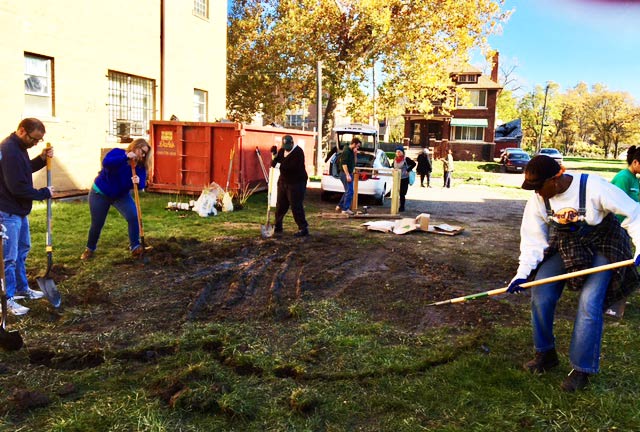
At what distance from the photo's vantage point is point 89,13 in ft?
45.3

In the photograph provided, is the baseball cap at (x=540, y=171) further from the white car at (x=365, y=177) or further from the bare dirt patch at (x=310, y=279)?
the white car at (x=365, y=177)

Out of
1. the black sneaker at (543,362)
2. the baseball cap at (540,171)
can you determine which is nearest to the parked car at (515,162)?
the black sneaker at (543,362)

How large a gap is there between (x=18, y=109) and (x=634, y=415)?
12.5 metres

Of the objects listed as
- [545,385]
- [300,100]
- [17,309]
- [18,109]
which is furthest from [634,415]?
[300,100]

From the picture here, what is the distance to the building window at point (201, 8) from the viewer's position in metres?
18.6

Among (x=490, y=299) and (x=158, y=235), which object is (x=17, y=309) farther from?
(x=490, y=299)

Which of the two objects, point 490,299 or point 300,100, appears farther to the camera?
point 300,100

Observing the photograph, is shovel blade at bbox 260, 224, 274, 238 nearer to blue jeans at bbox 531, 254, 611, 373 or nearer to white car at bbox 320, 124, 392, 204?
white car at bbox 320, 124, 392, 204

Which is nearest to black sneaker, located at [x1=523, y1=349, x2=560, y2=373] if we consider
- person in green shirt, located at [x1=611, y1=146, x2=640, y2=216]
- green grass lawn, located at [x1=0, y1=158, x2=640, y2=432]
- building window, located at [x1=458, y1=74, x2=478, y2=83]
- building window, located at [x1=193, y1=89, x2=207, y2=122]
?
green grass lawn, located at [x1=0, y1=158, x2=640, y2=432]

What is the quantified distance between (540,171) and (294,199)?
640 centimetres

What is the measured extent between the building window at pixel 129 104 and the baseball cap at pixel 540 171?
13439 mm

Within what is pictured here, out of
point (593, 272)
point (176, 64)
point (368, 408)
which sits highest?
point (176, 64)

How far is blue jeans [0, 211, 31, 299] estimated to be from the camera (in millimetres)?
5211

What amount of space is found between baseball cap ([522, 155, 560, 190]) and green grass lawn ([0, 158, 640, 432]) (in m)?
1.43
